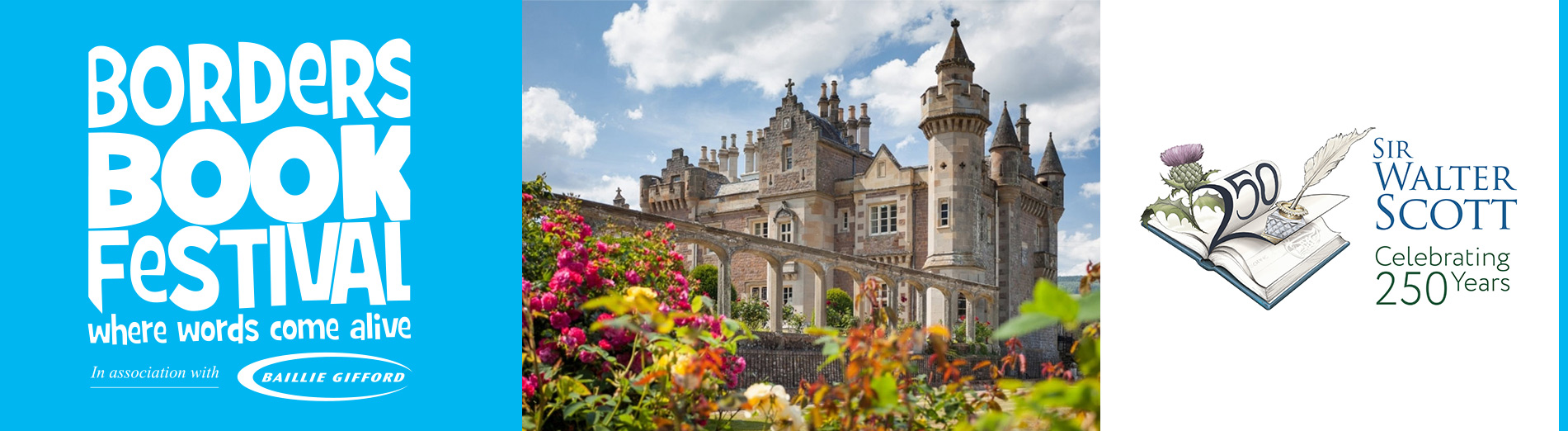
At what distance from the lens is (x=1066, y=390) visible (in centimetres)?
142

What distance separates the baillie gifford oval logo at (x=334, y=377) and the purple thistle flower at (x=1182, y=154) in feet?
10.7

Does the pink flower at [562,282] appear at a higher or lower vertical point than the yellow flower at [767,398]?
higher

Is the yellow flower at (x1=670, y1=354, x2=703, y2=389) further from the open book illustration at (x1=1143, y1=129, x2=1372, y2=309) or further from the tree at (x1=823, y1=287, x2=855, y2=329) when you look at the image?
the tree at (x1=823, y1=287, x2=855, y2=329)

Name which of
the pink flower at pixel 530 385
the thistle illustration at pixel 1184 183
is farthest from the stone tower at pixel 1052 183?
the pink flower at pixel 530 385

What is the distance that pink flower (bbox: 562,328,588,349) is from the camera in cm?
392

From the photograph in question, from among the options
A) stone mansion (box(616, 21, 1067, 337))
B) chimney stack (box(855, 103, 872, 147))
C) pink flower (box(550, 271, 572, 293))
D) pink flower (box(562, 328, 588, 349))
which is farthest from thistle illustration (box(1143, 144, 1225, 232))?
chimney stack (box(855, 103, 872, 147))

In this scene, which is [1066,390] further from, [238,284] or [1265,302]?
[238,284]

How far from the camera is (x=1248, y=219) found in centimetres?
397

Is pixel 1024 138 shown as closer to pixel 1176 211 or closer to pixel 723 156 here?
pixel 723 156

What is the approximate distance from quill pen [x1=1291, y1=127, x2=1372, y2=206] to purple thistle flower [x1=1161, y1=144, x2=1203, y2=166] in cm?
42

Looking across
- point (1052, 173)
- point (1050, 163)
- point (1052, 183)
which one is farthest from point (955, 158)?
point (1050, 163)

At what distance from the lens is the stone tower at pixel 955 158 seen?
26984 mm

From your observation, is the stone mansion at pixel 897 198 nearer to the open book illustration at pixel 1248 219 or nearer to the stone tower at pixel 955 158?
the stone tower at pixel 955 158

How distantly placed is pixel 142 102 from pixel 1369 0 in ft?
17.0
